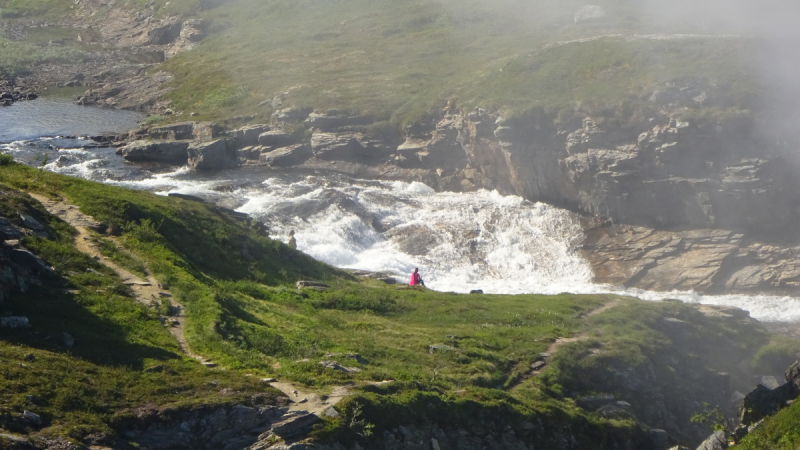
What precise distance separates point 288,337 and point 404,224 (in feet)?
87.7

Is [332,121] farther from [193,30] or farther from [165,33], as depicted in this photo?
[165,33]

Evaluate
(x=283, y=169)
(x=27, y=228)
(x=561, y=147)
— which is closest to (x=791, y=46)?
(x=561, y=147)

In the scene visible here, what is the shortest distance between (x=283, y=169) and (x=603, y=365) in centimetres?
3622

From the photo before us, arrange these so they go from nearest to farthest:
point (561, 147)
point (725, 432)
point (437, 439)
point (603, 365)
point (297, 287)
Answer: point (437, 439)
point (725, 432)
point (603, 365)
point (297, 287)
point (561, 147)

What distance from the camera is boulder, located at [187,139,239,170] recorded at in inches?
2147

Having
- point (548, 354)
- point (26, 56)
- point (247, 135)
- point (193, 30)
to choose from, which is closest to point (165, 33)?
point (193, 30)

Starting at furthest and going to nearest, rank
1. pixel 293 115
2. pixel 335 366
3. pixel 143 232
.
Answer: pixel 293 115
pixel 143 232
pixel 335 366

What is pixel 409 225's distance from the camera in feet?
154

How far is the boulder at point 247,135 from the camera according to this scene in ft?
189

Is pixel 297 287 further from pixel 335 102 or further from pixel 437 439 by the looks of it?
pixel 335 102

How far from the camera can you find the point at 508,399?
64.7 ft

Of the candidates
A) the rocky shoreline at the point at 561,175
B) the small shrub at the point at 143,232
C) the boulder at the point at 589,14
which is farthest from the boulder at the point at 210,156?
the boulder at the point at 589,14

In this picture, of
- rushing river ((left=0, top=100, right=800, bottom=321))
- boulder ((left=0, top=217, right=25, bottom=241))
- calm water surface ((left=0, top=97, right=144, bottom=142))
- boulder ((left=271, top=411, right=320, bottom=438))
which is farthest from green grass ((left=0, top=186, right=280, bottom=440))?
calm water surface ((left=0, top=97, right=144, bottom=142))

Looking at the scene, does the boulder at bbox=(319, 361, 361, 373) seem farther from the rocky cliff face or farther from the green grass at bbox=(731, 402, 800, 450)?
the rocky cliff face
